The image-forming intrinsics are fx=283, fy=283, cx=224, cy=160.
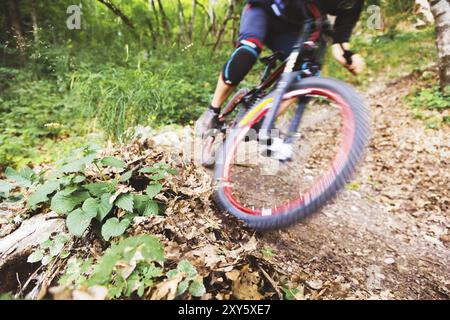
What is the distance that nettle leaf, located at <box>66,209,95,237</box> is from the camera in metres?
1.30

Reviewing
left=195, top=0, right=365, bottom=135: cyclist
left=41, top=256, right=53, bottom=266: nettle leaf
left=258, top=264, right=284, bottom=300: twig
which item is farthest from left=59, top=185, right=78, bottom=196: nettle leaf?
left=195, top=0, right=365, bottom=135: cyclist

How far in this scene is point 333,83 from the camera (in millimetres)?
1408

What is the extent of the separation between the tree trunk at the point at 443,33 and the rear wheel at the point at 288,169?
2.91m

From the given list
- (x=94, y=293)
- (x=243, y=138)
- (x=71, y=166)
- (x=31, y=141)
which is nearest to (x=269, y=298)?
(x=94, y=293)

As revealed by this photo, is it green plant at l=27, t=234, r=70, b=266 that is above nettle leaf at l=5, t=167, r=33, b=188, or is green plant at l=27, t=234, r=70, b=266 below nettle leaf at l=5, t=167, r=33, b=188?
below

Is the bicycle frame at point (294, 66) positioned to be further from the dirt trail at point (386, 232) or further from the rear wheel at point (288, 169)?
the dirt trail at point (386, 232)

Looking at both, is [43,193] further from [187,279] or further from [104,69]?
[104,69]

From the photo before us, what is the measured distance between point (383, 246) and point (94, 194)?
210 centimetres

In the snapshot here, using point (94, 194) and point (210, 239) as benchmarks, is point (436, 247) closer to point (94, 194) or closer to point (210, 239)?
point (210, 239)

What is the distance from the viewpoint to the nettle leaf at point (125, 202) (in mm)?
1413

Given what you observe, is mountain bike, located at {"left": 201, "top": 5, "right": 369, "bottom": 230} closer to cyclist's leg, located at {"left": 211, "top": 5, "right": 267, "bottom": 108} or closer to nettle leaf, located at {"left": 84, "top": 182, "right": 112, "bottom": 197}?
cyclist's leg, located at {"left": 211, "top": 5, "right": 267, "bottom": 108}

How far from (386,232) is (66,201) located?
2455mm

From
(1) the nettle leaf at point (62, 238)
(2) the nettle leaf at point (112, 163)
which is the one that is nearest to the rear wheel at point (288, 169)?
(2) the nettle leaf at point (112, 163)

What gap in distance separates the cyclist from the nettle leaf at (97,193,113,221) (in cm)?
123
